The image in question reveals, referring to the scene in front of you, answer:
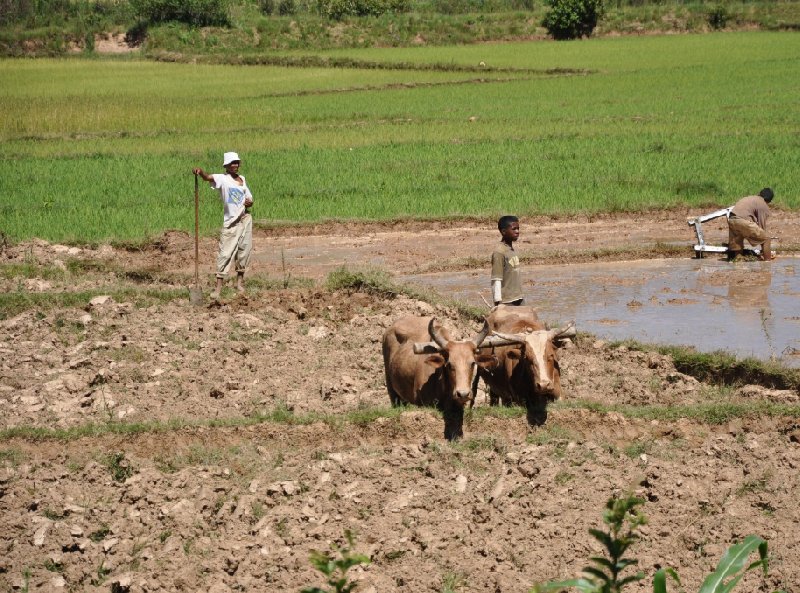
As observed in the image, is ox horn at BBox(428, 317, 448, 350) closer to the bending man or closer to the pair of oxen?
the pair of oxen

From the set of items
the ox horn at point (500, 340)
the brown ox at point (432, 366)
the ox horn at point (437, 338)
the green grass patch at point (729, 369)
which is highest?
the ox horn at point (437, 338)

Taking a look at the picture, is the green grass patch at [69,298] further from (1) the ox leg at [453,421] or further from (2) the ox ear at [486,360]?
(2) the ox ear at [486,360]

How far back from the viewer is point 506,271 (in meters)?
10.7

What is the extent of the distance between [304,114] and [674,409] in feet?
82.3

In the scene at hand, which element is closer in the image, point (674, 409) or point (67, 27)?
point (674, 409)

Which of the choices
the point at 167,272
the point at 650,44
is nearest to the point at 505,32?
the point at 650,44

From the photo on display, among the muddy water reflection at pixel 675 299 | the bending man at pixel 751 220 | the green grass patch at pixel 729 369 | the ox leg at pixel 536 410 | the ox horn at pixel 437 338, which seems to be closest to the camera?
the ox horn at pixel 437 338

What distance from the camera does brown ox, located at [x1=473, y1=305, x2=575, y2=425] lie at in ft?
30.3

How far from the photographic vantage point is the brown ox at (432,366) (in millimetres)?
8945

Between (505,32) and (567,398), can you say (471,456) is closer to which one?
(567,398)

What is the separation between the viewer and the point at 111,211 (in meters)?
20.0

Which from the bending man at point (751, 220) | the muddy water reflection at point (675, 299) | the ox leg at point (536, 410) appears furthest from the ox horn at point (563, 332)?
the bending man at point (751, 220)

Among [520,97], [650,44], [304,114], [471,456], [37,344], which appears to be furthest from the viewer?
[650,44]

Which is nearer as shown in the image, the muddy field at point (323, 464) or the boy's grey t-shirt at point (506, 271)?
the muddy field at point (323, 464)
